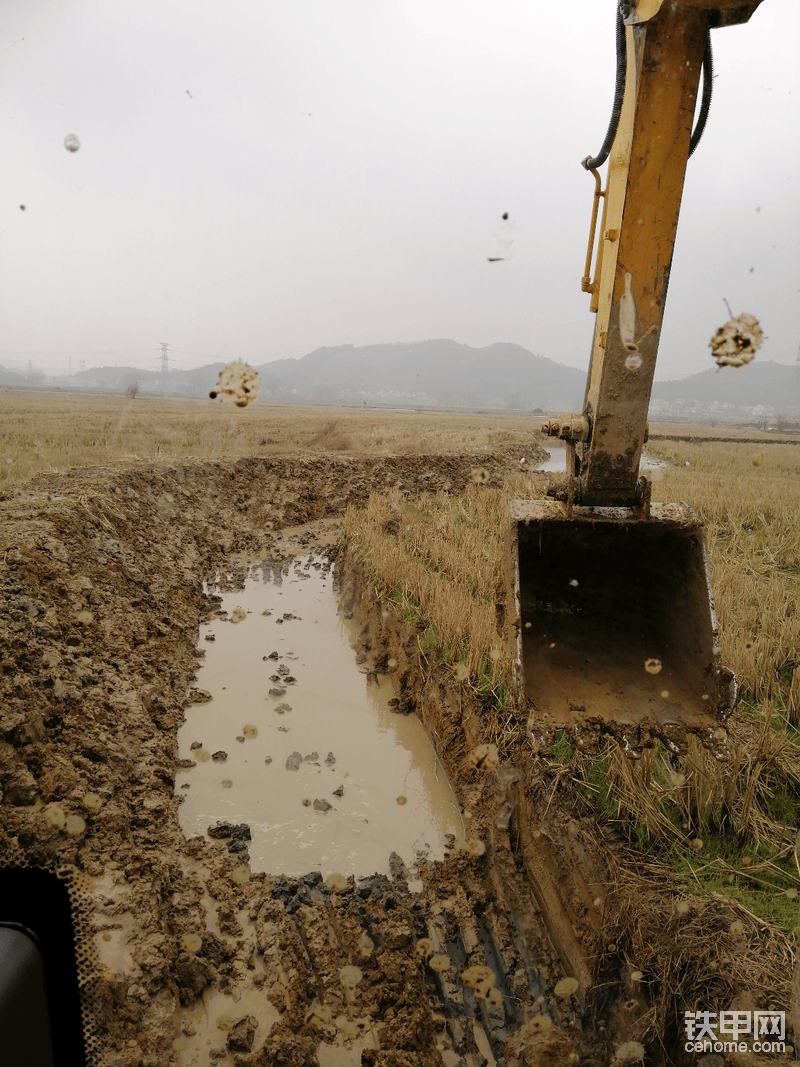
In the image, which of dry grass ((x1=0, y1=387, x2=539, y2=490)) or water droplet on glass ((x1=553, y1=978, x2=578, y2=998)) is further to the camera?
dry grass ((x1=0, y1=387, x2=539, y2=490))

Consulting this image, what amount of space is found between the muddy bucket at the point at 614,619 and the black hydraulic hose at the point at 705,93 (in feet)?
5.58

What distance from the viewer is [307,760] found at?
4.76 metres

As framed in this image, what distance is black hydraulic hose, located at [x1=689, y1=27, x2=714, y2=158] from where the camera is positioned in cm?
259

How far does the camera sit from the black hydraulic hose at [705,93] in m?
2.59

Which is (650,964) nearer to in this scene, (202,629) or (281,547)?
(202,629)

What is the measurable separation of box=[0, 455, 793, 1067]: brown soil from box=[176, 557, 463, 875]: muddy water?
Answer: 224mm

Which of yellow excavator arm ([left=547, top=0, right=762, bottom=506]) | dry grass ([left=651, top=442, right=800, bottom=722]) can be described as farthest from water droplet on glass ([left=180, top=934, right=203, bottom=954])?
dry grass ([left=651, top=442, right=800, bottom=722])

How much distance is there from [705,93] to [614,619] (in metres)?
2.63

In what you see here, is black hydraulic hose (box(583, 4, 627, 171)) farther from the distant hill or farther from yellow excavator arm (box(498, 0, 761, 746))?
the distant hill

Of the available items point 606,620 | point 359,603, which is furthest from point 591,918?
point 359,603

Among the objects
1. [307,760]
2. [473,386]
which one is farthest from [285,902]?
[473,386]

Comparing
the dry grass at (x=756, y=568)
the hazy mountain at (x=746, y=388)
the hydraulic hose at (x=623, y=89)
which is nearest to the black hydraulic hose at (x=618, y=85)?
the hydraulic hose at (x=623, y=89)

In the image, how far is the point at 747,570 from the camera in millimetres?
6898

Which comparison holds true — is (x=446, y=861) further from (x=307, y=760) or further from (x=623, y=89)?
(x=623, y=89)
